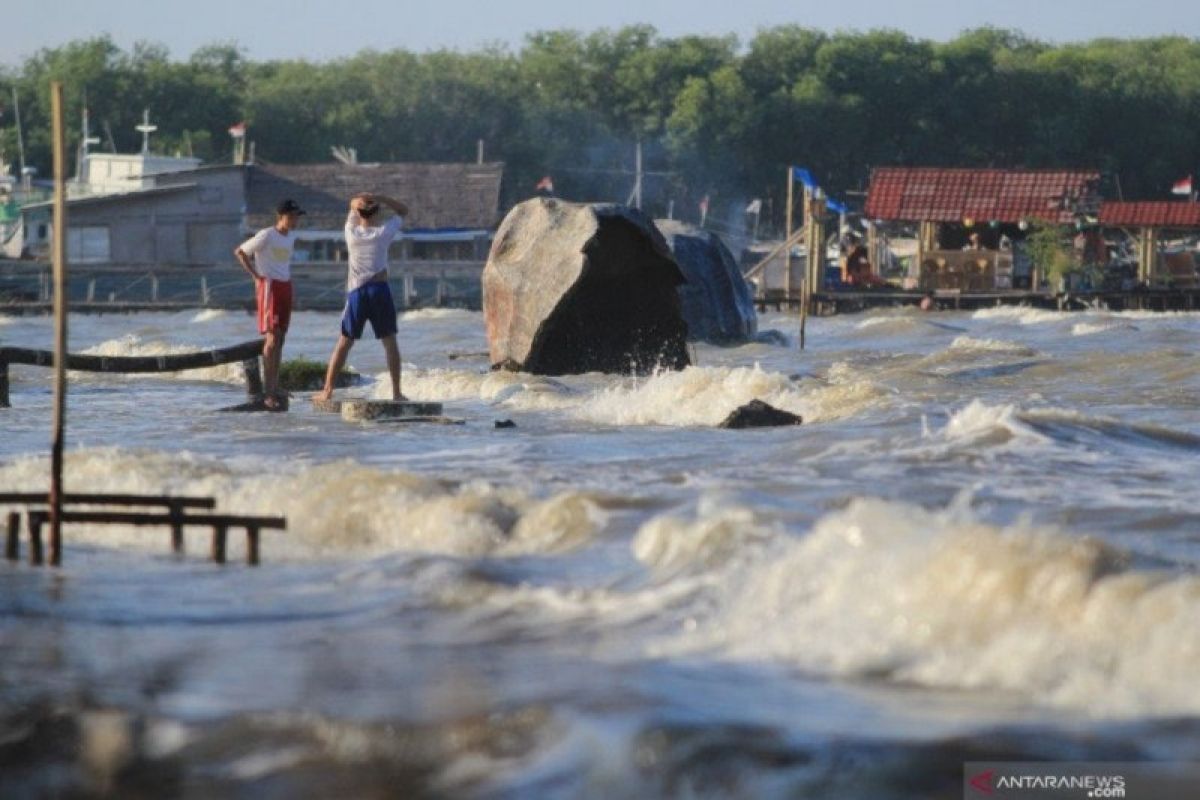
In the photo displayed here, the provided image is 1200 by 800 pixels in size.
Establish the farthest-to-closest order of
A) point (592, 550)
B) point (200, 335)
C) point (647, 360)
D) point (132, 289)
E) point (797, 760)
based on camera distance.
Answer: point (132, 289) < point (200, 335) < point (647, 360) < point (592, 550) < point (797, 760)

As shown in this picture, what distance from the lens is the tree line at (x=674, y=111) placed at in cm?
8319

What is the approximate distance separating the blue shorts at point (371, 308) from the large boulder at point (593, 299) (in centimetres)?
460

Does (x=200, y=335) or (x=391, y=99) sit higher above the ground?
(x=391, y=99)

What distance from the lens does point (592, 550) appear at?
30.4 feet

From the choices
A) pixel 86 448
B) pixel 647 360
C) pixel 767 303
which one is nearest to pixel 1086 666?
pixel 86 448

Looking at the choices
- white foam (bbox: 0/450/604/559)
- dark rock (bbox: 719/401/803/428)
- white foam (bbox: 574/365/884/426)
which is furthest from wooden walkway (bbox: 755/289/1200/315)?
white foam (bbox: 0/450/604/559)

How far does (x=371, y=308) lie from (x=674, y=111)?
74468 mm

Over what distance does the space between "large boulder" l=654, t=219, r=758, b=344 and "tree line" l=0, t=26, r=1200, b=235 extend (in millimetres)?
52912

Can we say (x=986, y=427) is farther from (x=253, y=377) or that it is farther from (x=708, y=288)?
(x=708, y=288)

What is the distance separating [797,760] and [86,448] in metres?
7.43

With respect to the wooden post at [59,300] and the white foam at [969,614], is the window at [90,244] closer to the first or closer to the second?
the wooden post at [59,300]

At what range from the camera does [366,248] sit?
1444 centimetres

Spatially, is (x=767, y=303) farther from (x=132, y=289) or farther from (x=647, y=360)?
(x=647, y=360)

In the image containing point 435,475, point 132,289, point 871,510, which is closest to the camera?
point 871,510
